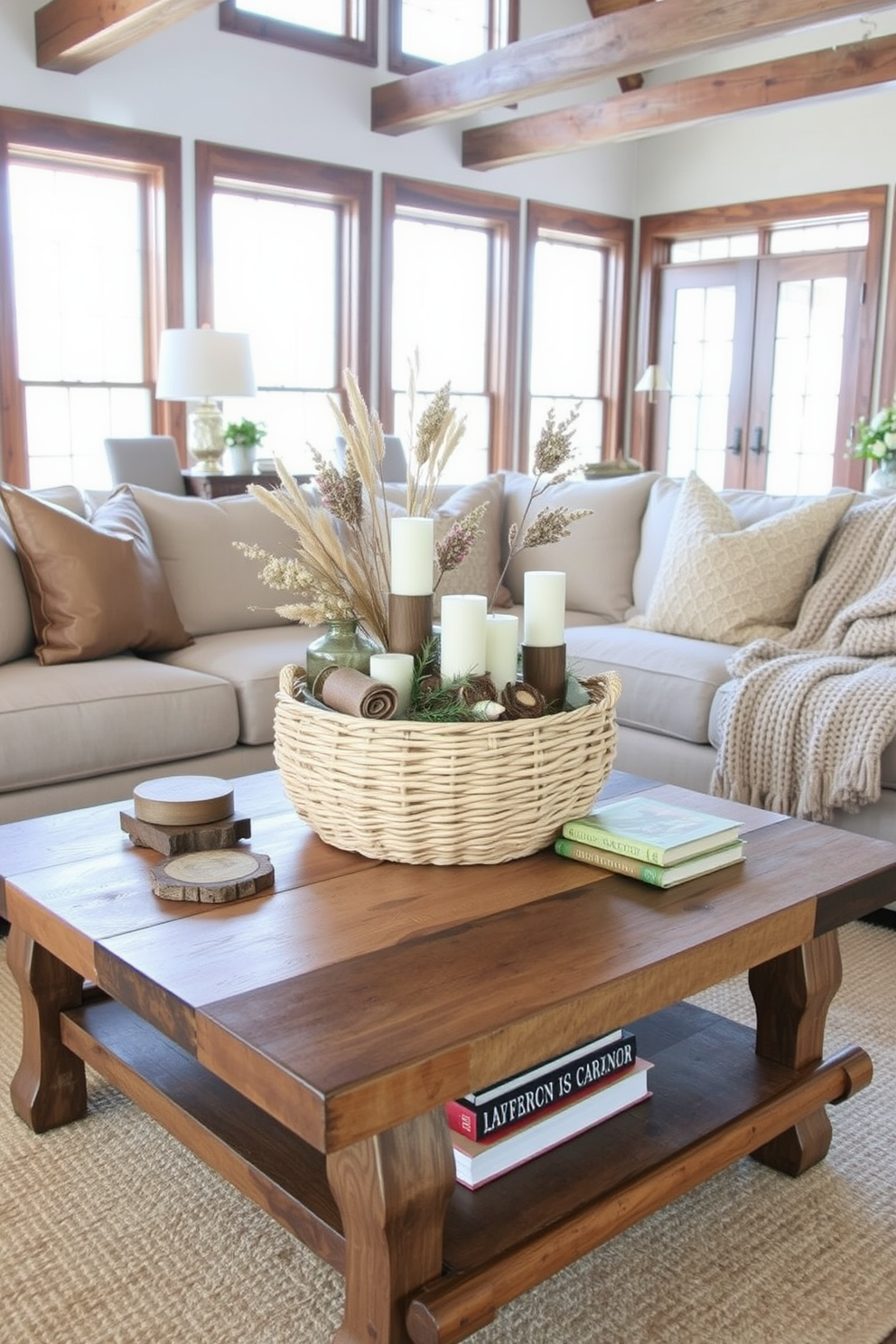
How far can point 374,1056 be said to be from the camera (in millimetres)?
1125

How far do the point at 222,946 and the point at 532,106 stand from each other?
7182mm

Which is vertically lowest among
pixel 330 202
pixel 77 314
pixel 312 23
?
pixel 77 314

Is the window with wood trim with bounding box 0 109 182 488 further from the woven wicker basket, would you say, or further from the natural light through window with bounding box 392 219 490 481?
the woven wicker basket

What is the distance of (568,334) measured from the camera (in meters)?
8.11

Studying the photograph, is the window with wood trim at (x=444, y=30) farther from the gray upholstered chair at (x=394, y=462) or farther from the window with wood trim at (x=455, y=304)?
the gray upholstered chair at (x=394, y=462)

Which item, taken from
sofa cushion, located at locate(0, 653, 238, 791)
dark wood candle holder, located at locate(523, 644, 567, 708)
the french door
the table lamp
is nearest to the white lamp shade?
the table lamp

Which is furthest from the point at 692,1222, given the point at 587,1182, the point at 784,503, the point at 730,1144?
the point at 784,503

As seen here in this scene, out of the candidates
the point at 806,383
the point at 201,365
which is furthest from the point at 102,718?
the point at 806,383

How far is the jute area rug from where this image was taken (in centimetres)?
145

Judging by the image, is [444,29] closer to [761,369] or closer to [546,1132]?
[761,369]

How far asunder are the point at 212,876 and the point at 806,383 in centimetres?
675

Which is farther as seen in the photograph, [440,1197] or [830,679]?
[830,679]

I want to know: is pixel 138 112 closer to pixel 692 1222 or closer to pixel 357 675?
pixel 357 675

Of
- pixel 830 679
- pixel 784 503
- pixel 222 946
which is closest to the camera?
pixel 222 946
